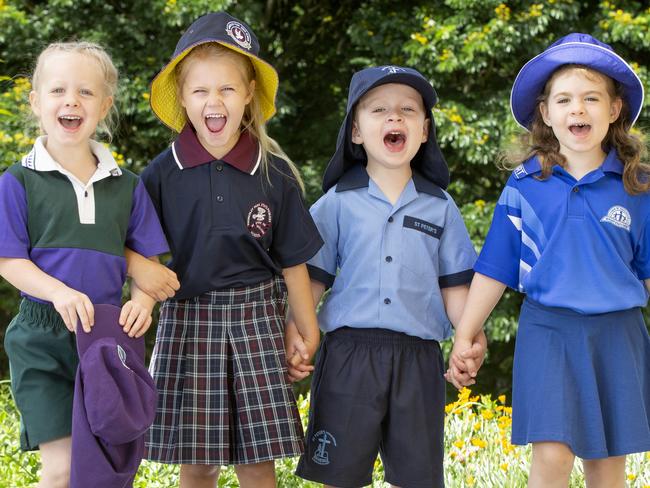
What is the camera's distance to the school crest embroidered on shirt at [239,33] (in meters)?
2.83

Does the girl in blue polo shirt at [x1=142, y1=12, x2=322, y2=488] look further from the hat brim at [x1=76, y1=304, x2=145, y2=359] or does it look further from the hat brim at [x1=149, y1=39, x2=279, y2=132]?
the hat brim at [x1=76, y1=304, x2=145, y2=359]

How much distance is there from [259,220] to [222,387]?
517mm

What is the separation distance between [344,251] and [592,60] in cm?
94

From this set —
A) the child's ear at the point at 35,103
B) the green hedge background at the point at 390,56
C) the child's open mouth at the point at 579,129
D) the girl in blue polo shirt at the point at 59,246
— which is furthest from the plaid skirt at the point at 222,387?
the green hedge background at the point at 390,56

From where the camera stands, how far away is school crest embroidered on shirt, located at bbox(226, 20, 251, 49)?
111 inches

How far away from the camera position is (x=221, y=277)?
282cm

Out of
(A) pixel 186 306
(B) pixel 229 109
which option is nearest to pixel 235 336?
(A) pixel 186 306

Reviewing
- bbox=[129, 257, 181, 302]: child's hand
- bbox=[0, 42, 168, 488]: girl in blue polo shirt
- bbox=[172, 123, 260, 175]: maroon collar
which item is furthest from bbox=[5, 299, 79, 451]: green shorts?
bbox=[172, 123, 260, 175]: maroon collar

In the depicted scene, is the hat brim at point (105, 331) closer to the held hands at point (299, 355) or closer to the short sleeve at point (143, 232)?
the short sleeve at point (143, 232)

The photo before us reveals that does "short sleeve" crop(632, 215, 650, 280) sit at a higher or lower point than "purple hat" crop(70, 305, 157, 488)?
higher

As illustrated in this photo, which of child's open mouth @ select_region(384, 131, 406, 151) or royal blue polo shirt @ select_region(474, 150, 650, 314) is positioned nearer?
royal blue polo shirt @ select_region(474, 150, 650, 314)

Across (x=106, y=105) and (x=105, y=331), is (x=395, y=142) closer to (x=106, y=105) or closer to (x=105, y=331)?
(x=106, y=105)

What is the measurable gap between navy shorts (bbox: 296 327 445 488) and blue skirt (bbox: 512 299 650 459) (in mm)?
320

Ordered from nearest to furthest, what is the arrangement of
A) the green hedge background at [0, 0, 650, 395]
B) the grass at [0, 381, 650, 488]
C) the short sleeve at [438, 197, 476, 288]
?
1. the short sleeve at [438, 197, 476, 288]
2. the grass at [0, 381, 650, 488]
3. the green hedge background at [0, 0, 650, 395]
